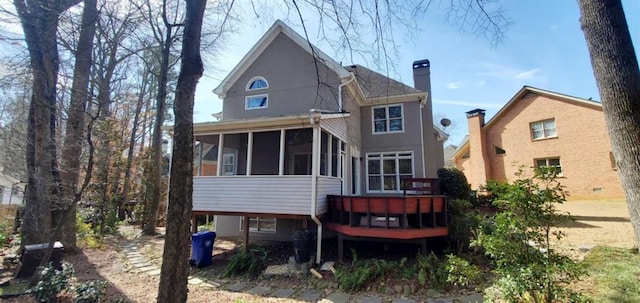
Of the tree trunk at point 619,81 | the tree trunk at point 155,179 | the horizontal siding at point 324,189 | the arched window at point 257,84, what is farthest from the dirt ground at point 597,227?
the tree trunk at point 155,179

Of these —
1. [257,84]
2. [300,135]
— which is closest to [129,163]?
[257,84]

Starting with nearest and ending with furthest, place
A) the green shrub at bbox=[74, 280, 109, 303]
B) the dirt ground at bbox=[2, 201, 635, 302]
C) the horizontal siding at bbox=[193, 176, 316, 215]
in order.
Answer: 1. the green shrub at bbox=[74, 280, 109, 303]
2. the dirt ground at bbox=[2, 201, 635, 302]
3. the horizontal siding at bbox=[193, 176, 316, 215]

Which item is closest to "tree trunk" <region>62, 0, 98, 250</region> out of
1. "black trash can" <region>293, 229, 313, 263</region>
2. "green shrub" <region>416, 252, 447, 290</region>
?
"black trash can" <region>293, 229, 313, 263</region>

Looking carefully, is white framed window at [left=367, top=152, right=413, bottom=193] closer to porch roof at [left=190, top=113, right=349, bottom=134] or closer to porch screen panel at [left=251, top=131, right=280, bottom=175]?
porch roof at [left=190, top=113, right=349, bottom=134]

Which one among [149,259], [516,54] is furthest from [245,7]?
[149,259]

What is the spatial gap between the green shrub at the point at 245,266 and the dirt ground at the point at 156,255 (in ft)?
2.92

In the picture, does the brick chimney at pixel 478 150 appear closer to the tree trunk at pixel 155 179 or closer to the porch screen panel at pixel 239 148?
the porch screen panel at pixel 239 148

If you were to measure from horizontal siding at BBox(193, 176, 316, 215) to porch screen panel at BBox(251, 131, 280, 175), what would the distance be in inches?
110

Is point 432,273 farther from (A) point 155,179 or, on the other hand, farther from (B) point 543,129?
(B) point 543,129

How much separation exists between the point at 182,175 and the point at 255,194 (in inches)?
173

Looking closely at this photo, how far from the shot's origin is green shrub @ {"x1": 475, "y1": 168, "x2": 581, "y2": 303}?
3.88 meters

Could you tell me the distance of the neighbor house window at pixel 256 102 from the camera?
440 inches

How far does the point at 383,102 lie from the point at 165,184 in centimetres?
1355

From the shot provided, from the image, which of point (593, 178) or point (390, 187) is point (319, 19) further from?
point (593, 178)
